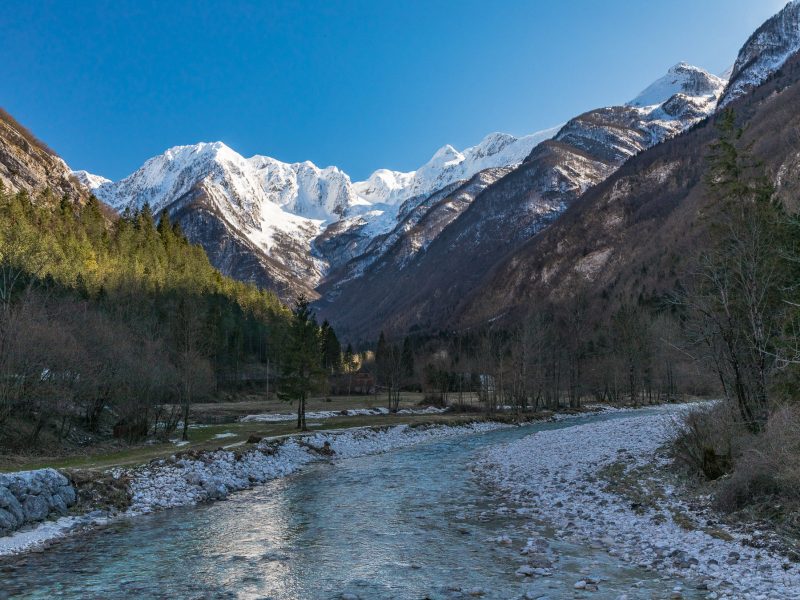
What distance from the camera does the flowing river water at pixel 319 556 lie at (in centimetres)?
1227

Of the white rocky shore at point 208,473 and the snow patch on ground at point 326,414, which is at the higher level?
the white rocky shore at point 208,473

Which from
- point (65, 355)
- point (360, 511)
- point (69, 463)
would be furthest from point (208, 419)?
point (360, 511)

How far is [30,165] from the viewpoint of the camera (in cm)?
16975

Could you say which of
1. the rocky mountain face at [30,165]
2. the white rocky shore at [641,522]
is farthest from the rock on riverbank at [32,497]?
the rocky mountain face at [30,165]

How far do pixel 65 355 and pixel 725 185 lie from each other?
4691 centimetres

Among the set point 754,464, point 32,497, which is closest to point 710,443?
point 754,464

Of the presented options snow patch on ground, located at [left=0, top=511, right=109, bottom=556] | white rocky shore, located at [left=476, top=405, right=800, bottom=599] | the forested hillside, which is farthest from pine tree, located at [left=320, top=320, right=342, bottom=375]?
snow patch on ground, located at [left=0, top=511, right=109, bottom=556]

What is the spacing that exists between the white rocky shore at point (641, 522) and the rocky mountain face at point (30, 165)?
17154cm

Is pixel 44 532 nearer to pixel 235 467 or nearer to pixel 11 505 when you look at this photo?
pixel 11 505

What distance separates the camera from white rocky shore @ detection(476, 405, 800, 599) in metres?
11.6

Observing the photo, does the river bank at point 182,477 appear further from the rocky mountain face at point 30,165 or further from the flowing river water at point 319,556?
the rocky mountain face at point 30,165

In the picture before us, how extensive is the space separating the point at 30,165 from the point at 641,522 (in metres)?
208

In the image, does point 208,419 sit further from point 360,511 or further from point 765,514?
point 765,514

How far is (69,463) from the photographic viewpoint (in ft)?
95.5
